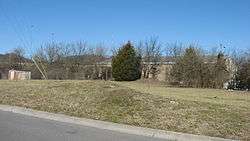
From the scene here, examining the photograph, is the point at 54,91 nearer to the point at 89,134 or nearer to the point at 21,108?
the point at 21,108

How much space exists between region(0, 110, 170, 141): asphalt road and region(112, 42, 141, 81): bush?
48.3 m

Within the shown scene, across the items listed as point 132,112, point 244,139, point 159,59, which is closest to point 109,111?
point 132,112

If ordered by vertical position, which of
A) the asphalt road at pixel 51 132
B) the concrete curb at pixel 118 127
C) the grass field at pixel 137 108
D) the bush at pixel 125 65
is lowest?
the asphalt road at pixel 51 132

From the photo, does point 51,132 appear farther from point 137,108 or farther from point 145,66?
point 145,66

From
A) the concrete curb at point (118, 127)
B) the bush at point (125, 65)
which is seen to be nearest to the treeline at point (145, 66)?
the bush at point (125, 65)

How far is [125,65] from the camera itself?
200 feet

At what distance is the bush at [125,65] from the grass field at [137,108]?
139 feet

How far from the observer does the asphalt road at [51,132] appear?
30.5 feet

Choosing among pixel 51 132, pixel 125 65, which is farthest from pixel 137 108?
pixel 125 65

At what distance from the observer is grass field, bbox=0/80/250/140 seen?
1070 centimetres

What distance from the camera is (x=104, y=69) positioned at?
219 ft

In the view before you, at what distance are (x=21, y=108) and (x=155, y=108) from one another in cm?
460

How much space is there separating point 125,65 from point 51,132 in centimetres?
5084

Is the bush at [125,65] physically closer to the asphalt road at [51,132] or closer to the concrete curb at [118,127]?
the concrete curb at [118,127]
